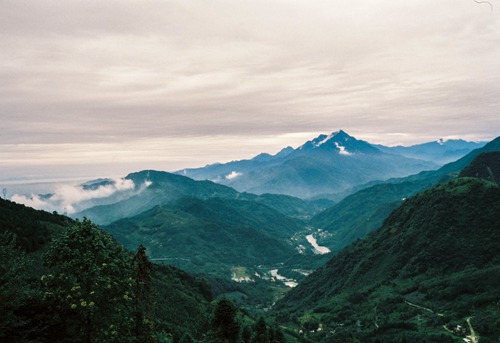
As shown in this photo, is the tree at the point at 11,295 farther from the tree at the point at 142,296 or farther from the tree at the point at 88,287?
the tree at the point at 142,296

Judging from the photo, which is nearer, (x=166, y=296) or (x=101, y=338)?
(x=101, y=338)

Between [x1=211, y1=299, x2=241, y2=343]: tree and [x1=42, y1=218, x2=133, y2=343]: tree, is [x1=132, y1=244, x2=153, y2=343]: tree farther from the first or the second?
[x1=211, y1=299, x2=241, y2=343]: tree

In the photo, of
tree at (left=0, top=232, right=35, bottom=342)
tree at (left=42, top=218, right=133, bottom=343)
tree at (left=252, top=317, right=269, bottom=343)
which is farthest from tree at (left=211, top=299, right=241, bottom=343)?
tree at (left=0, top=232, right=35, bottom=342)

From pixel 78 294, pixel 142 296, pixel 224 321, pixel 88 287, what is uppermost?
pixel 88 287

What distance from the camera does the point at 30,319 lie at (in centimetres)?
3734

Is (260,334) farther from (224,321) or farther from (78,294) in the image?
(78,294)

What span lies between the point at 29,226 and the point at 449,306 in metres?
216

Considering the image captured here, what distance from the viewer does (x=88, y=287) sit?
1576 inches

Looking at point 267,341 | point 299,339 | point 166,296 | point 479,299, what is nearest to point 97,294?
point 267,341

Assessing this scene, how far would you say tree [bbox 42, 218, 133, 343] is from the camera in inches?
1544

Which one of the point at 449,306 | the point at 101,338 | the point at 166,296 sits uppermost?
the point at 101,338

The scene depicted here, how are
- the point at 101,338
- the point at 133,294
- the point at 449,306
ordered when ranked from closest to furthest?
the point at 101,338 < the point at 133,294 < the point at 449,306

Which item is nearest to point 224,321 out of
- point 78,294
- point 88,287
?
point 88,287

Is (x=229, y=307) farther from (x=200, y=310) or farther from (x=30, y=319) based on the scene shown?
(x=200, y=310)
